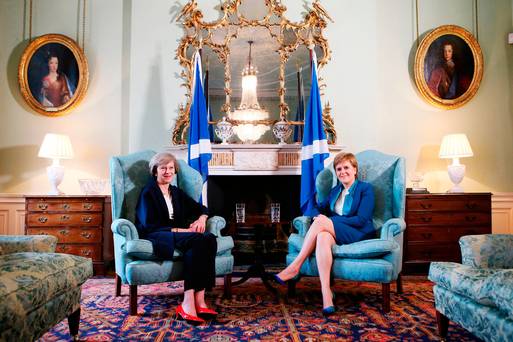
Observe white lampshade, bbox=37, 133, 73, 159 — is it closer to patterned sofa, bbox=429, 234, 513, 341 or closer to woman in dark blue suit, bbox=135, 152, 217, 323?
Result: woman in dark blue suit, bbox=135, 152, 217, 323

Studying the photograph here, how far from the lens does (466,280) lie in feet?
6.30

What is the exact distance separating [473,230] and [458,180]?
0.59 m

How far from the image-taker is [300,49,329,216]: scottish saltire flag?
4184 mm

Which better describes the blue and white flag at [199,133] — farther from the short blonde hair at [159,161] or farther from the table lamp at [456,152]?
the table lamp at [456,152]

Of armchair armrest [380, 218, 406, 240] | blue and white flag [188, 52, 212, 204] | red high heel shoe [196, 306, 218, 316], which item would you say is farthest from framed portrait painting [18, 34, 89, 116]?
armchair armrest [380, 218, 406, 240]

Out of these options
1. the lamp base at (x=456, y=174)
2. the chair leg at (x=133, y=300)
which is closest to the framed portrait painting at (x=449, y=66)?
the lamp base at (x=456, y=174)

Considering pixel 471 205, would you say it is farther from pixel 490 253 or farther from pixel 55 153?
pixel 55 153

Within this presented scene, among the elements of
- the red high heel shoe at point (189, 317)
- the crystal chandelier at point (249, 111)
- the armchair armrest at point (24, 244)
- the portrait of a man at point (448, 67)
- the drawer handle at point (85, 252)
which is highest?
the portrait of a man at point (448, 67)

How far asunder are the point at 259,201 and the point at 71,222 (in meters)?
2.07

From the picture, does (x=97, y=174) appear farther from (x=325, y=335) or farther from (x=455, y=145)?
(x=455, y=145)

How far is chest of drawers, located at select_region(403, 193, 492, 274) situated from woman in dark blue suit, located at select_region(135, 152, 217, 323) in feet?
7.53

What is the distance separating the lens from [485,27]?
498cm

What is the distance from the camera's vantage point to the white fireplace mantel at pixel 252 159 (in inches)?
173

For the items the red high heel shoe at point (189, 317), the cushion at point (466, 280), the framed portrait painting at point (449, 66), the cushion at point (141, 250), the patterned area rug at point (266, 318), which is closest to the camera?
the cushion at point (466, 280)
